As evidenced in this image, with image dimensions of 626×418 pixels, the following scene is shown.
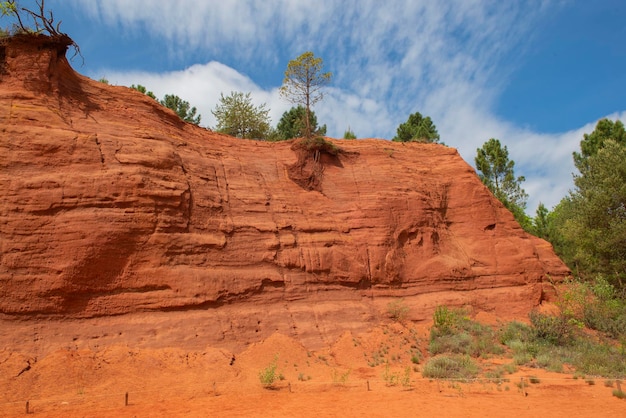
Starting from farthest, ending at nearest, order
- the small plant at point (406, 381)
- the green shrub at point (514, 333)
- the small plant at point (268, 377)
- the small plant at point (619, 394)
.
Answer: the green shrub at point (514, 333)
the small plant at point (406, 381)
the small plant at point (268, 377)
the small plant at point (619, 394)

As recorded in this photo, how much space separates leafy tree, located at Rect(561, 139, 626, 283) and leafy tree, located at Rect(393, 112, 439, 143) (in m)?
11.9

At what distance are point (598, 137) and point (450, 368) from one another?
26455 mm

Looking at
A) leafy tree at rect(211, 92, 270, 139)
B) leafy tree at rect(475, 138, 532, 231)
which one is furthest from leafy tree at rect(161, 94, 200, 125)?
leafy tree at rect(475, 138, 532, 231)

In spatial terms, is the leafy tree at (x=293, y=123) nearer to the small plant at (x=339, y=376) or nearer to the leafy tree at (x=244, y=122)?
the leafy tree at (x=244, y=122)

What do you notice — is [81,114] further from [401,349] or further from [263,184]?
[401,349]

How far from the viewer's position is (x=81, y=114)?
14.6m

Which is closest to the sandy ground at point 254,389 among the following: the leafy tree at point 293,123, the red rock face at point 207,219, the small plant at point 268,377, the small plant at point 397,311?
the small plant at point 268,377

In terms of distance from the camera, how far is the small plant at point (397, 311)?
54.8ft

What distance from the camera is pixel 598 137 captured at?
32188 mm

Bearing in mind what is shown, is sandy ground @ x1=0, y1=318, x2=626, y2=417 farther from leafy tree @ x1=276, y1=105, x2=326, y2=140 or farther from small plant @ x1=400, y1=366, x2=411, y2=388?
leafy tree @ x1=276, y1=105, x2=326, y2=140

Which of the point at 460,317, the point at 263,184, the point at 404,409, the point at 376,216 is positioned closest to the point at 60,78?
the point at 263,184

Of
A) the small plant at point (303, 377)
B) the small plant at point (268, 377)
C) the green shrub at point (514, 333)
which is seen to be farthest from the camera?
the green shrub at point (514, 333)

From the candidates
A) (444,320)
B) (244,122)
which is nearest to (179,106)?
Answer: (244,122)

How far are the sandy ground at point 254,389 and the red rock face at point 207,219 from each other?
1551 mm
